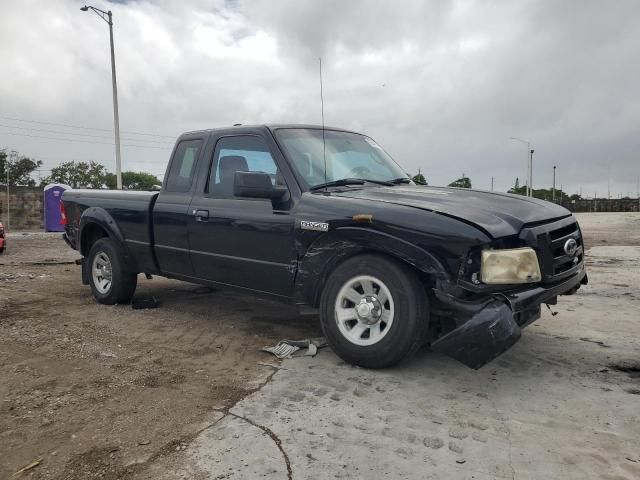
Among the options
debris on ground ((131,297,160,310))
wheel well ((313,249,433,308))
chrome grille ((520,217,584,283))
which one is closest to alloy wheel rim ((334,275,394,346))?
wheel well ((313,249,433,308))

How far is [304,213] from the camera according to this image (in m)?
4.17

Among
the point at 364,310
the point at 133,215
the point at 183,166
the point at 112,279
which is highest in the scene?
the point at 183,166

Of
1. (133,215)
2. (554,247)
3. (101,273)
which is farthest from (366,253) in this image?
(101,273)

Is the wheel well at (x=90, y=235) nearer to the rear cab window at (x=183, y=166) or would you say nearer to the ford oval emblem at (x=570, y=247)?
the rear cab window at (x=183, y=166)

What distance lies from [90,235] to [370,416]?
477cm

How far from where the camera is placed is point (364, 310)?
12.4 feet

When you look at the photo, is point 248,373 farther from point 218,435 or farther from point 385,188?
point 385,188

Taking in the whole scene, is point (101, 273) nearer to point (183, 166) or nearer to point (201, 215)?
point (183, 166)

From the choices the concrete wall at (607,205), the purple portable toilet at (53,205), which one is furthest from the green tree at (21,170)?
the concrete wall at (607,205)

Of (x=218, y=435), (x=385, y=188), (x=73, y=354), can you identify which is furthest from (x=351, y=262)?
(x=73, y=354)

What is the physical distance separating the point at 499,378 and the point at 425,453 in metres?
1.25

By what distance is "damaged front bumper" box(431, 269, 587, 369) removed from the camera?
10.7 ft

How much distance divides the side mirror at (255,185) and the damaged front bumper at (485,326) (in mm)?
1565

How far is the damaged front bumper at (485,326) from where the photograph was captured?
3.26m
